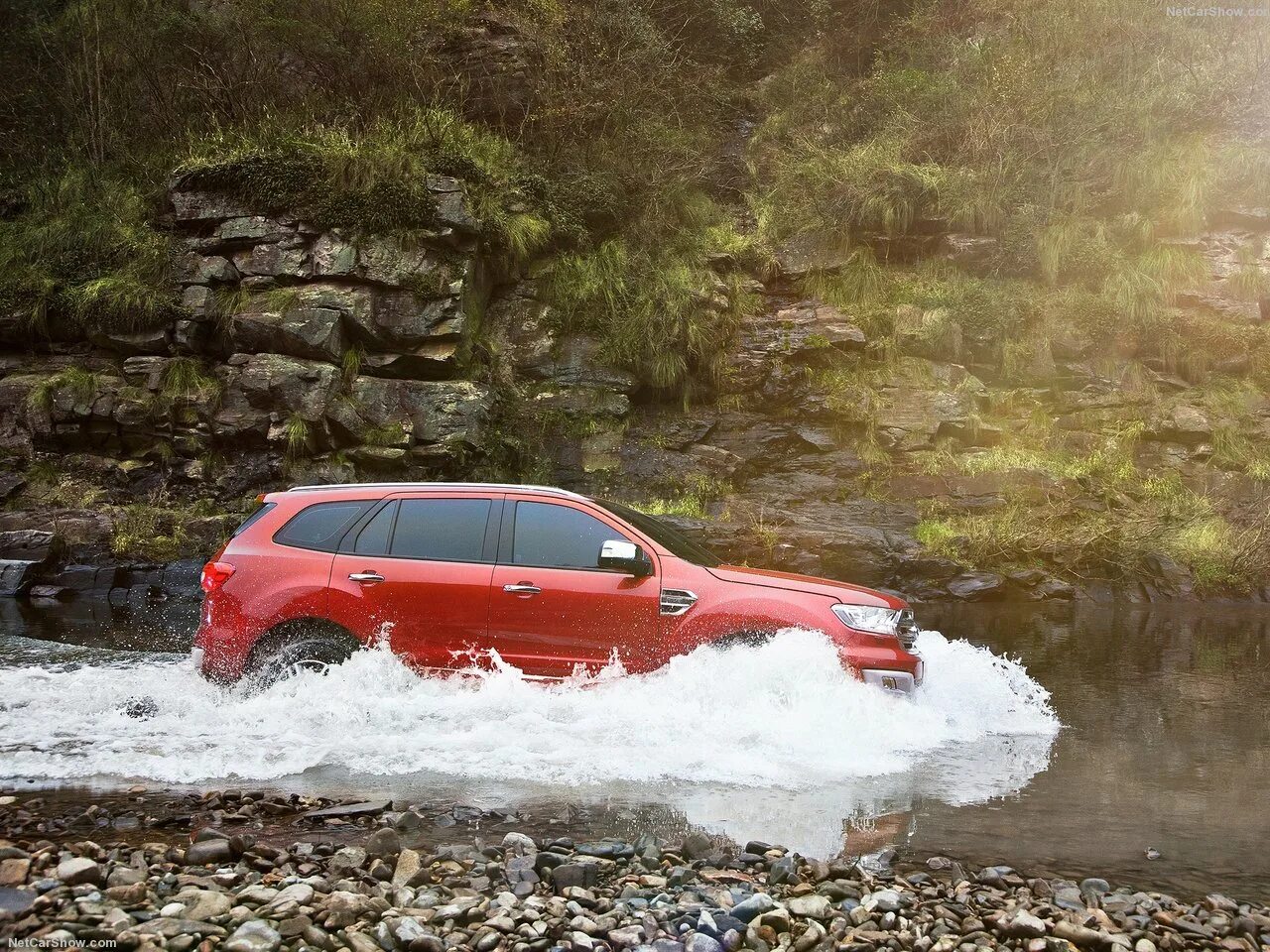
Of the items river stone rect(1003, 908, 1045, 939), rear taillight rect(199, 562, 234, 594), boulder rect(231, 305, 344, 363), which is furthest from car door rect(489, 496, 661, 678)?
boulder rect(231, 305, 344, 363)

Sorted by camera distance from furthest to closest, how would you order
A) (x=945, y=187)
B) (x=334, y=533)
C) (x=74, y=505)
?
(x=945, y=187) → (x=74, y=505) → (x=334, y=533)

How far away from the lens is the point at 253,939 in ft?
9.12

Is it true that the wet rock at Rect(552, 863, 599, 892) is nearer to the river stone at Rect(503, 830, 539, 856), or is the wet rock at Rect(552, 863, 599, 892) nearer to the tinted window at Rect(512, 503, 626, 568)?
the river stone at Rect(503, 830, 539, 856)

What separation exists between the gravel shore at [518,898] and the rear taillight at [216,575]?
2520 millimetres

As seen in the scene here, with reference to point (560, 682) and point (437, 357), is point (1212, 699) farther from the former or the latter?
point (437, 357)

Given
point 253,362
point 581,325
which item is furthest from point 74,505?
point 581,325

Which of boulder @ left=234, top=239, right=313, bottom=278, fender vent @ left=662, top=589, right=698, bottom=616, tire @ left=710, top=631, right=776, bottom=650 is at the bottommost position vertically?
tire @ left=710, top=631, right=776, bottom=650

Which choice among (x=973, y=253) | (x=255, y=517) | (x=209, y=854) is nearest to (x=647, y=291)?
(x=973, y=253)

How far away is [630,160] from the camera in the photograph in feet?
62.3

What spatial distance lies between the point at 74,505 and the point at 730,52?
704 inches

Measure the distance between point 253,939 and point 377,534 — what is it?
12.7 feet

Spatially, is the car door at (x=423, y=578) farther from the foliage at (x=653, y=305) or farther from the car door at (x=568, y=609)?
the foliage at (x=653, y=305)

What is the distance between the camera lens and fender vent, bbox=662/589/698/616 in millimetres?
5938

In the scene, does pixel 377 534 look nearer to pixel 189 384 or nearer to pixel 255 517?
pixel 255 517
